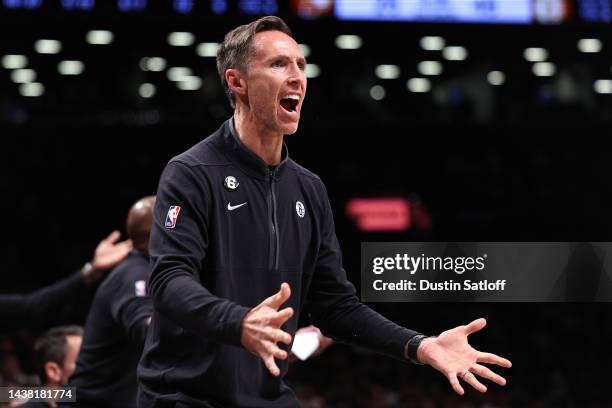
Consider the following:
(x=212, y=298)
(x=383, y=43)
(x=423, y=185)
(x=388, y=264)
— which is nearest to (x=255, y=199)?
(x=212, y=298)

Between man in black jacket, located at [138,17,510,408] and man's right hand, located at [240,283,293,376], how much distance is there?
12cm

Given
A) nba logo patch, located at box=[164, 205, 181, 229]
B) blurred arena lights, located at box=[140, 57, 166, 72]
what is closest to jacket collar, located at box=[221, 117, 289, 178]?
nba logo patch, located at box=[164, 205, 181, 229]

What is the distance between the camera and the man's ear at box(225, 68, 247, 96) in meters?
3.12

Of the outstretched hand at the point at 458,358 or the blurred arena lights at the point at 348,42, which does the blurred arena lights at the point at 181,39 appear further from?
the outstretched hand at the point at 458,358

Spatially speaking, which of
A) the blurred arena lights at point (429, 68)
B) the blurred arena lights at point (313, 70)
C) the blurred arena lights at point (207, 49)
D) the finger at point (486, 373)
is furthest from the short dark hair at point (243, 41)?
the blurred arena lights at point (429, 68)

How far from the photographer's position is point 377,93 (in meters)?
18.0

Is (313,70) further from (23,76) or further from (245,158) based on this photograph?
(245,158)

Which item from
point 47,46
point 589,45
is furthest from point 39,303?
point 47,46

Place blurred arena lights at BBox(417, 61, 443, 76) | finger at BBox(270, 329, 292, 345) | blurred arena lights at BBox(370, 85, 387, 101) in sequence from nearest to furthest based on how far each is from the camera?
finger at BBox(270, 329, 292, 345)
blurred arena lights at BBox(417, 61, 443, 76)
blurred arena lights at BBox(370, 85, 387, 101)

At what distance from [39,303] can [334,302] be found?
3292mm

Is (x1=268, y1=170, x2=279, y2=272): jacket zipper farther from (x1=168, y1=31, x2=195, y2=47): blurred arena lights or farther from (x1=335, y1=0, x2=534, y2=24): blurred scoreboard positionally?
(x1=168, y1=31, x2=195, y2=47): blurred arena lights

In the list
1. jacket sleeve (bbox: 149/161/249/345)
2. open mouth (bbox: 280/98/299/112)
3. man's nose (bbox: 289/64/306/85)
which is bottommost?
jacket sleeve (bbox: 149/161/249/345)

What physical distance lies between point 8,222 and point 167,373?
15231 millimetres

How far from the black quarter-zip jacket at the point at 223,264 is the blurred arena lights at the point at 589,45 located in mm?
10568
